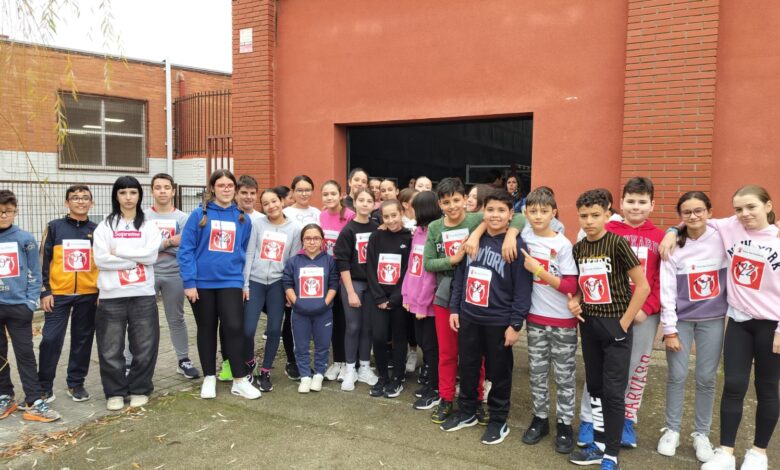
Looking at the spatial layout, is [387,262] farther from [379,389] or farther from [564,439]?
[564,439]

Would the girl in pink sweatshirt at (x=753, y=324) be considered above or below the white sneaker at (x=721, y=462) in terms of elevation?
above

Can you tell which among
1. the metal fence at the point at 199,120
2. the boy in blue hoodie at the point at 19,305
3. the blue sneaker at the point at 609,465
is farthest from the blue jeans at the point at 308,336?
the metal fence at the point at 199,120

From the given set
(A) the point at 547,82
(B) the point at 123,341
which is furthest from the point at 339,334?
(A) the point at 547,82

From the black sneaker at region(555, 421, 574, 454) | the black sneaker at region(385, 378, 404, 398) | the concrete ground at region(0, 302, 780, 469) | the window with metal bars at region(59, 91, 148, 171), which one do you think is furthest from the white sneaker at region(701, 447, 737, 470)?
the window with metal bars at region(59, 91, 148, 171)

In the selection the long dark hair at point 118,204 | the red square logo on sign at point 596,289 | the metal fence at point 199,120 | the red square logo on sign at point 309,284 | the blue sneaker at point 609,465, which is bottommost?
the blue sneaker at point 609,465

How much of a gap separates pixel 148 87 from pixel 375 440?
14.7m

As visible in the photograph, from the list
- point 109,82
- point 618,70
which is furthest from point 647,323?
point 618,70

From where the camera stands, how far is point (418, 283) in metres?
4.26

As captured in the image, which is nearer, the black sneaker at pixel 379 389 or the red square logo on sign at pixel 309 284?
the black sneaker at pixel 379 389

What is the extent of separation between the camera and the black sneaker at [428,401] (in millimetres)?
4266

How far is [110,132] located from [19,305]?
41.4ft

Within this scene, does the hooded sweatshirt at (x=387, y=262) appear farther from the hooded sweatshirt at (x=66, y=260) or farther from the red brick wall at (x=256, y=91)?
the red brick wall at (x=256, y=91)

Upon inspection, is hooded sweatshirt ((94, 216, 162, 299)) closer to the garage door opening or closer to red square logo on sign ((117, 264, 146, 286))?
red square logo on sign ((117, 264, 146, 286))

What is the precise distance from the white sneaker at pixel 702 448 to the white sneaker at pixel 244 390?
3.19 meters
